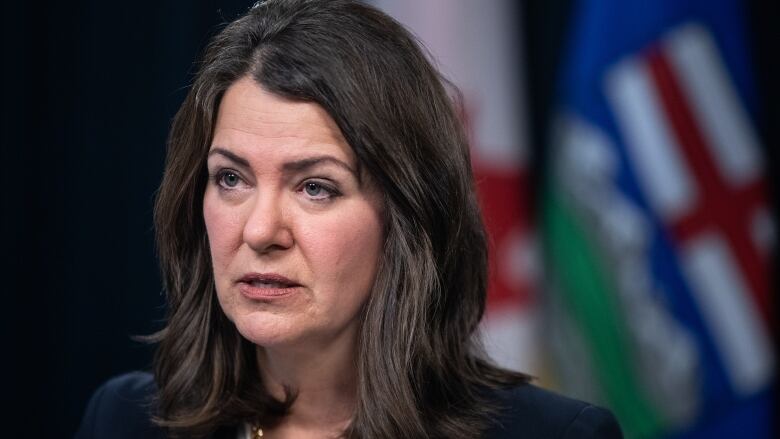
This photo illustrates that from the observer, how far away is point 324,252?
1.73 meters

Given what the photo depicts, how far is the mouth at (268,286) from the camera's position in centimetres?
174

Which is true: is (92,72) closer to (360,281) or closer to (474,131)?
(474,131)

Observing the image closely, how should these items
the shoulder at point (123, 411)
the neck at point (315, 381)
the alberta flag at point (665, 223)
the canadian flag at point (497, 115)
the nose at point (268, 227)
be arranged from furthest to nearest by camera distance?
1. the canadian flag at point (497, 115)
2. the alberta flag at point (665, 223)
3. the shoulder at point (123, 411)
4. the neck at point (315, 381)
5. the nose at point (268, 227)

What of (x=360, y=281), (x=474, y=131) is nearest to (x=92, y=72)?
(x=474, y=131)

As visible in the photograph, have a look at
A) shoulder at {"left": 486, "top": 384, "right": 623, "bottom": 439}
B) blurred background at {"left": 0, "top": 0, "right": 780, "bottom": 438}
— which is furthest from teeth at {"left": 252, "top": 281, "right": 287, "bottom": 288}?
blurred background at {"left": 0, "top": 0, "right": 780, "bottom": 438}

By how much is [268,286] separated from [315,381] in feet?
0.72

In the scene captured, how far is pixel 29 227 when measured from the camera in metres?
2.99

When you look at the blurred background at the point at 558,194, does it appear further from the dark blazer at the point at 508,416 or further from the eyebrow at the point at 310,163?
the eyebrow at the point at 310,163

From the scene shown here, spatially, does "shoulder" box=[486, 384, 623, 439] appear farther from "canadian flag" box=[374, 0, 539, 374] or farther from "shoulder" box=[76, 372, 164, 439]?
"canadian flag" box=[374, 0, 539, 374]

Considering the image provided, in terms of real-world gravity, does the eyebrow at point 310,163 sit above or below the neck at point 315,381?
above

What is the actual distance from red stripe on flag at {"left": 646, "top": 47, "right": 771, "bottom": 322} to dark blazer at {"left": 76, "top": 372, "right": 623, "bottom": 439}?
3.57ft

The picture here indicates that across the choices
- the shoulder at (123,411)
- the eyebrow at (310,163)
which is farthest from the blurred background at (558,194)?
the eyebrow at (310,163)

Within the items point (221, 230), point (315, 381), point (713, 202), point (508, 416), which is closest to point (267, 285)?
point (221, 230)

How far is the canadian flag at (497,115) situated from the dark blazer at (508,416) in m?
1.06
